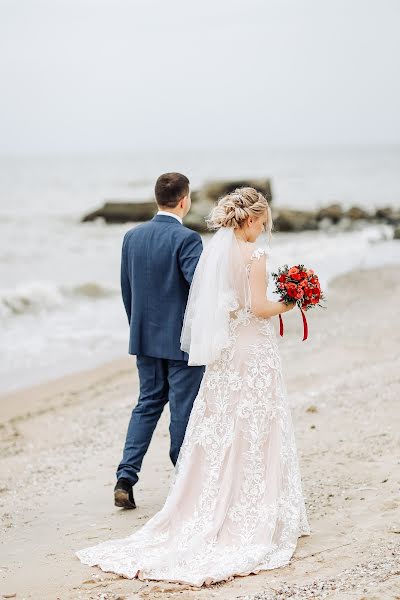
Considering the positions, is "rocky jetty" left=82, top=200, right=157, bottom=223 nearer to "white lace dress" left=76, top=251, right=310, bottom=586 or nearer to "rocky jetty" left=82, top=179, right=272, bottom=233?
"rocky jetty" left=82, top=179, right=272, bottom=233

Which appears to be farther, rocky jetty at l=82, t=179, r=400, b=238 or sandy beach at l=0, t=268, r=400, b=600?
rocky jetty at l=82, t=179, r=400, b=238

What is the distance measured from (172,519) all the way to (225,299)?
1.24 m

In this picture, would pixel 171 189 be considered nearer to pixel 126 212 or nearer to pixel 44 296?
pixel 44 296

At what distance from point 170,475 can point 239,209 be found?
2.45 meters

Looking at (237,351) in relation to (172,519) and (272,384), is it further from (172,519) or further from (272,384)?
(172,519)

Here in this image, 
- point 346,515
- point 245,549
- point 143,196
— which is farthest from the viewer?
point 143,196

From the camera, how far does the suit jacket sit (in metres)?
4.90

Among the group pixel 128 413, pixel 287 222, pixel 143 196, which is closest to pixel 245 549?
pixel 128 413

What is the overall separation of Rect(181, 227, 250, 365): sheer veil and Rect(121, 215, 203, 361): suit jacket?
383mm

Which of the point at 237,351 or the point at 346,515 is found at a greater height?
the point at 237,351

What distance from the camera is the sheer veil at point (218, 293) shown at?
444cm

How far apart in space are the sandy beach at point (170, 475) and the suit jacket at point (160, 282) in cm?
113

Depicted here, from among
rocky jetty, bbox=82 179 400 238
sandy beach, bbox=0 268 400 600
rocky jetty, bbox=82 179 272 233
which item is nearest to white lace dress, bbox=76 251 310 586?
sandy beach, bbox=0 268 400 600

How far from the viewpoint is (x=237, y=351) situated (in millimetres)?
4543
